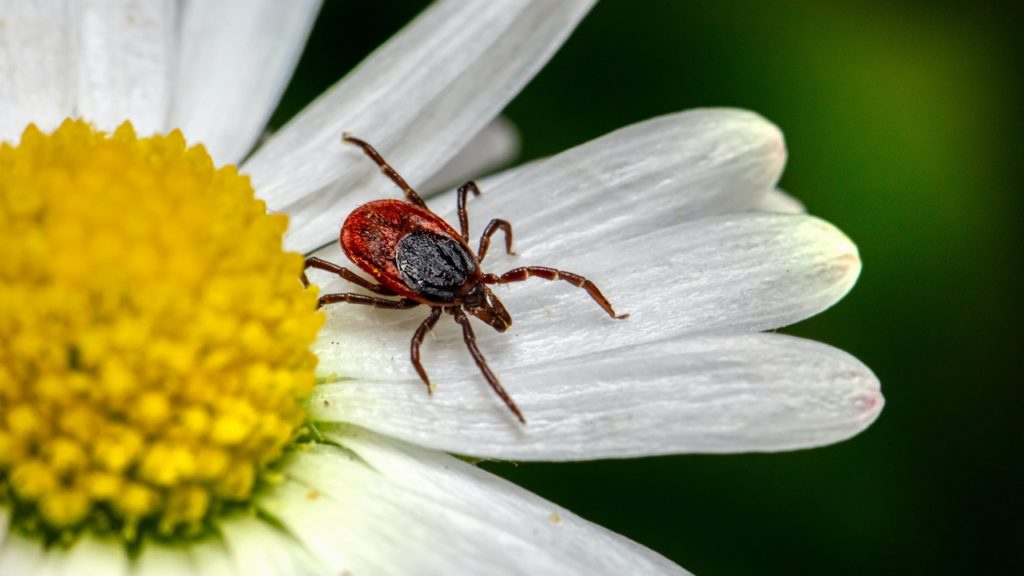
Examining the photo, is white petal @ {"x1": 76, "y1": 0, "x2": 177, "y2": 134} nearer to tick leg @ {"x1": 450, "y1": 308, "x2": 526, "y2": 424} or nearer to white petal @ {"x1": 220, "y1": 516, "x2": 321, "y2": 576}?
tick leg @ {"x1": 450, "y1": 308, "x2": 526, "y2": 424}

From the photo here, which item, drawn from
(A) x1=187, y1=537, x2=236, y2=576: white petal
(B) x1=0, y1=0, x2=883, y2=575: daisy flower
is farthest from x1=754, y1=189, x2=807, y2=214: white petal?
(A) x1=187, y1=537, x2=236, y2=576: white petal

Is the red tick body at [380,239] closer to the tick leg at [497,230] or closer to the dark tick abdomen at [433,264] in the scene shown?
the dark tick abdomen at [433,264]

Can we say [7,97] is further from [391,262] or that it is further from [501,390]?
[501,390]

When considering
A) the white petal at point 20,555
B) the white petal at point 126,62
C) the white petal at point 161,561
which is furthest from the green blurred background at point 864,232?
the white petal at point 20,555

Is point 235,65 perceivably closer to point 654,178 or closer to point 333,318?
point 333,318

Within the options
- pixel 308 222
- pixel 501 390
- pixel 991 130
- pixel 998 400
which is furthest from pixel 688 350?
pixel 991 130
